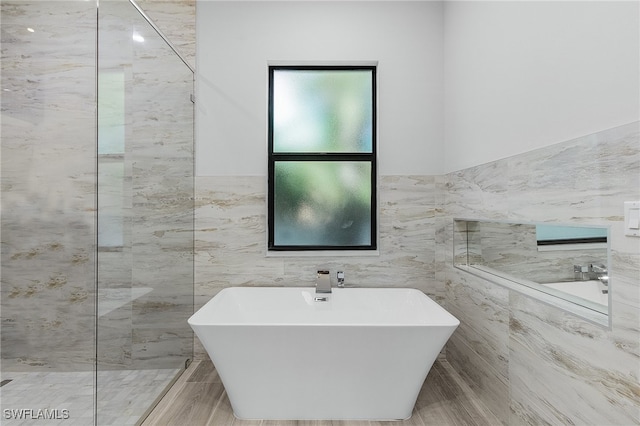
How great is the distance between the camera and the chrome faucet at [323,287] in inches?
103

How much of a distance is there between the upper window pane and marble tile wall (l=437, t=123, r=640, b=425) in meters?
0.95

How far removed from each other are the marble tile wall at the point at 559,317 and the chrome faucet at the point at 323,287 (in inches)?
36.6

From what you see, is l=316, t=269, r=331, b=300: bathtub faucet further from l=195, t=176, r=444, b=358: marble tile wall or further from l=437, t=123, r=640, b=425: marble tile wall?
l=437, t=123, r=640, b=425: marble tile wall

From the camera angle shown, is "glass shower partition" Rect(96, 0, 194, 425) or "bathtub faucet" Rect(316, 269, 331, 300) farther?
"bathtub faucet" Rect(316, 269, 331, 300)

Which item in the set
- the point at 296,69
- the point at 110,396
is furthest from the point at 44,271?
the point at 296,69

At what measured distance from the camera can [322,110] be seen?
288cm

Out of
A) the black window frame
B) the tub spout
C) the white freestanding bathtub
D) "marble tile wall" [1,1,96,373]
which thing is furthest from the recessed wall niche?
"marble tile wall" [1,1,96,373]

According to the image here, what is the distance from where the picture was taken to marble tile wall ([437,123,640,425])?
3.92ft

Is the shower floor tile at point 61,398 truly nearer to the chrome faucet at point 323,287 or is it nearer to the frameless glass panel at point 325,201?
the chrome faucet at point 323,287

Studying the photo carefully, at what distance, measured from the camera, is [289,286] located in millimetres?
2783

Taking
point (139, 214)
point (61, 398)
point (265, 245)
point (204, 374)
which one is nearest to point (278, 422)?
point (204, 374)

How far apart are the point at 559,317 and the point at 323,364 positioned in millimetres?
1098

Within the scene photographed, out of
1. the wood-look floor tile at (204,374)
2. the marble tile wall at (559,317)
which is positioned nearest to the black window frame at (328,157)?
the marble tile wall at (559,317)

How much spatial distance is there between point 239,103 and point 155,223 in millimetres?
1150
